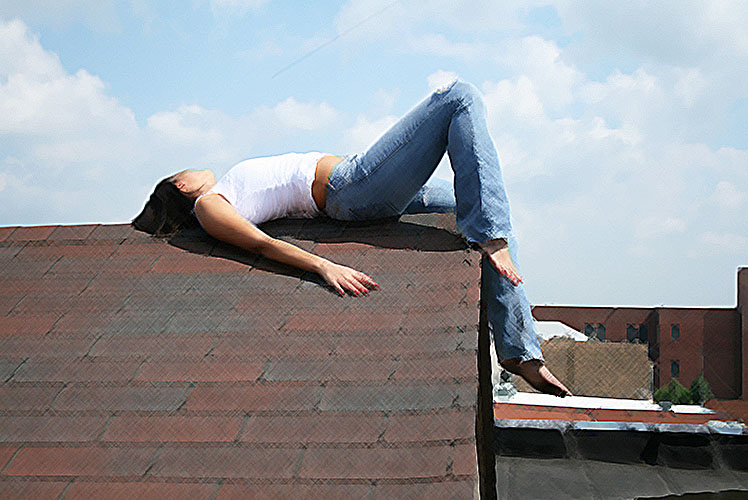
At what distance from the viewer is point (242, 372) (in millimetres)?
2037

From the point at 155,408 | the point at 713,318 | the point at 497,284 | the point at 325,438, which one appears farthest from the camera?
the point at 713,318

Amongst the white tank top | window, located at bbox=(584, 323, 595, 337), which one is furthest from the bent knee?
window, located at bbox=(584, 323, 595, 337)

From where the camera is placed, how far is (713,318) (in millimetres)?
23312

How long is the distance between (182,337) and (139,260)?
665 millimetres

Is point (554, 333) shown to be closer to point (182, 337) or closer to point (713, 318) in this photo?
point (713, 318)

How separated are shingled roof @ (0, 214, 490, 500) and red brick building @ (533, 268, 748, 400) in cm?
2012

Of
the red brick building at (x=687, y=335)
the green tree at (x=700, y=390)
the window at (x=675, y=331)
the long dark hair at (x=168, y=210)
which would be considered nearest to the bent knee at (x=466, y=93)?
the long dark hair at (x=168, y=210)

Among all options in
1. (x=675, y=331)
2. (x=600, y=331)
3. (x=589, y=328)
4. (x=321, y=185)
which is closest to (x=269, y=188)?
(x=321, y=185)

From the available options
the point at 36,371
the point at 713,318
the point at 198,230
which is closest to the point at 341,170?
the point at 198,230

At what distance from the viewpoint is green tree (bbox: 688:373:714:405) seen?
21.5m

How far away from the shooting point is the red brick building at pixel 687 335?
22.1 metres

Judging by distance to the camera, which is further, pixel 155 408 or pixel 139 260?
pixel 139 260

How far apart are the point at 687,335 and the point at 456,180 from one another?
23.4 m

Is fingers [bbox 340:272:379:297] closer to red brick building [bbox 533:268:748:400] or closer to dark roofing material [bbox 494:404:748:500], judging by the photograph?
dark roofing material [bbox 494:404:748:500]
